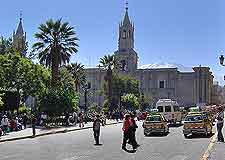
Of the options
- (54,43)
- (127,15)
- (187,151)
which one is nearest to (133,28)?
(127,15)

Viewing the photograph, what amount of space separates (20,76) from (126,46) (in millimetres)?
88477

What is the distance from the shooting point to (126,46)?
141000 mm

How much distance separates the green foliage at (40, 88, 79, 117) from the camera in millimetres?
47188

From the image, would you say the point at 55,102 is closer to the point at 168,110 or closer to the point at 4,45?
the point at 168,110

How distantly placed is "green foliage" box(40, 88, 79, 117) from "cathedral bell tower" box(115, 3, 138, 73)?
86.7 metres

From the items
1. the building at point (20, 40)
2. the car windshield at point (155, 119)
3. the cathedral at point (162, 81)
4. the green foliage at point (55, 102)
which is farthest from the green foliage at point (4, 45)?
the cathedral at point (162, 81)

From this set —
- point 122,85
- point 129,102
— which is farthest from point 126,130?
point 122,85

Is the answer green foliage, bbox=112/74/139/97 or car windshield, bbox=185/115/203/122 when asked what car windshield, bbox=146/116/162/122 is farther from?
green foliage, bbox=112/74/139/97

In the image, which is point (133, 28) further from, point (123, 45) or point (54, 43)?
point (54, 43)

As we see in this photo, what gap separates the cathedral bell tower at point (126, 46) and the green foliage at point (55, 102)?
86683mm

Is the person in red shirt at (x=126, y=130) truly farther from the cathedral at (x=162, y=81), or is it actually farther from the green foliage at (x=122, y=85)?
the cathedral at (x=162, y=81)

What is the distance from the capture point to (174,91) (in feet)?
481

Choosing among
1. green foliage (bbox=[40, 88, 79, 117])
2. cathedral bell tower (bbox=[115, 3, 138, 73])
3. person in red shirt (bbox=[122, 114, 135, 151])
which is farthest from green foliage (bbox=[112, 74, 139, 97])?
person in red shirt (bbox=[122, 114, 135, 151])

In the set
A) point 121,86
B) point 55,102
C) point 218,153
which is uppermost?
point 121,86
